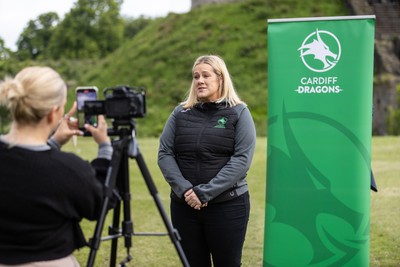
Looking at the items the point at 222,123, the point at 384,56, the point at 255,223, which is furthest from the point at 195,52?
the point at 222,123

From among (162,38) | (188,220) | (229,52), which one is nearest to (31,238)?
(188,220)

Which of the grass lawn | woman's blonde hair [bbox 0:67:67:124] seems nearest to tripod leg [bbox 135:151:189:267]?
woman's blonde hair [bbox 0:67:67:124]

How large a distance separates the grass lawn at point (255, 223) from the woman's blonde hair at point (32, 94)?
3.83m

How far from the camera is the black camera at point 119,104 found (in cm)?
266

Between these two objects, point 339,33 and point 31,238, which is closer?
point 31,238

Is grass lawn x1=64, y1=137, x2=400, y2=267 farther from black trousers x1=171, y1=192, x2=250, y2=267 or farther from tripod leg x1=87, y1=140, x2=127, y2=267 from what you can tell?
tripod leg x1=87, y1=140, x2=127, y2=267

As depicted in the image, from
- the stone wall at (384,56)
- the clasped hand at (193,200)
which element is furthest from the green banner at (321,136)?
the stone wall at (384,56)

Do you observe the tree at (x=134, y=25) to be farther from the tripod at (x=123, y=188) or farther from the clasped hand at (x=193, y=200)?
the tripod at (x=123, y=188)

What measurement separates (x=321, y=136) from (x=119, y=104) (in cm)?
198

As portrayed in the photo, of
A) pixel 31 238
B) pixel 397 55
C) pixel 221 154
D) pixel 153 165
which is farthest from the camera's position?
pixel 397 55

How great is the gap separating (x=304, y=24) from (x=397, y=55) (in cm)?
2357

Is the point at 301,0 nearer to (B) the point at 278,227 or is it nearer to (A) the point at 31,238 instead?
(B) the point at 278,227

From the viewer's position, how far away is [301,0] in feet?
98.0

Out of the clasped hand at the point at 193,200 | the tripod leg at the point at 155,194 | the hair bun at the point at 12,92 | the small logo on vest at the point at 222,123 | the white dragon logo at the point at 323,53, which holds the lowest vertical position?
the clasped hand at the point at 193,200
